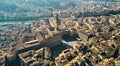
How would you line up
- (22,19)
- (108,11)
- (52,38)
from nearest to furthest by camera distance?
(52,38) → (108,11) → (22,19)

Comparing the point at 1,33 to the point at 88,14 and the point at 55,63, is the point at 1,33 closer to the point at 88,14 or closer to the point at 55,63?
the point at 88,14

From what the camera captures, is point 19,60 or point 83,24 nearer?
point 19,60

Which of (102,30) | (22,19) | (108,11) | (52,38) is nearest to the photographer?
(52,38)

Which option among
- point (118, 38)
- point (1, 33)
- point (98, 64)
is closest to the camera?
point (98, 64)

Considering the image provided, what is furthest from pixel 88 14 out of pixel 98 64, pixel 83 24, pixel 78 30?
pixel 98 64

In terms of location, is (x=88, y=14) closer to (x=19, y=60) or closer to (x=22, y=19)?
(x=22, y=19)

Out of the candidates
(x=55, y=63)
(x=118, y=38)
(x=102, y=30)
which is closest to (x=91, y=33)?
(x=102, y=30)

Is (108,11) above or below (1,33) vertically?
above

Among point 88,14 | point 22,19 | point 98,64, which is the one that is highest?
point 98,64

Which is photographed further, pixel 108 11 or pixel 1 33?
pixel 108 11
